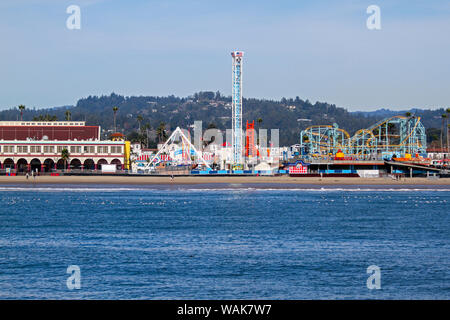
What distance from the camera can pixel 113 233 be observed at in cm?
4272

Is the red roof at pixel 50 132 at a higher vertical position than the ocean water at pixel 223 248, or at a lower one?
higher

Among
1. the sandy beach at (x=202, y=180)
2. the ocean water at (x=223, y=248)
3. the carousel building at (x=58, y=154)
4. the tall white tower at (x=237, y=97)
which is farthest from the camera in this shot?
the carousel building at (x=58, y=154)

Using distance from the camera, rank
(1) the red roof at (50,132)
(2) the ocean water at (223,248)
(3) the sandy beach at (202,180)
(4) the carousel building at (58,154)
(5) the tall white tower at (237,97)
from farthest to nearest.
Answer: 1. (1) the red roof at (50,132)
2. (4) the carousel building at (58,154)
3. (5) the tall white tower at (237,97)
4. (3) the sandy beach at (202,180)
5. (2) the ocean water at (223,248)

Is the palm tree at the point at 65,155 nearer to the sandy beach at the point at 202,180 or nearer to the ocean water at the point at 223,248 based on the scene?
the sandy beach at the point at 202,180

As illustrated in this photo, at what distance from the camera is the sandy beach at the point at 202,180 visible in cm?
10025

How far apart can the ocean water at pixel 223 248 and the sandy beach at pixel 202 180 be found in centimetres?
2928

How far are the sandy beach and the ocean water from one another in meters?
29.3

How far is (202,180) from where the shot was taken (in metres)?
103

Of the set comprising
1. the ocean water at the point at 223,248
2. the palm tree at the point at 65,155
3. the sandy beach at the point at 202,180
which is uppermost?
the palm tree at the point at 65,155

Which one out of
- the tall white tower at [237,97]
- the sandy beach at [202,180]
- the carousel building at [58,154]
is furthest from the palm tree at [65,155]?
the tall white tower at [237,97]

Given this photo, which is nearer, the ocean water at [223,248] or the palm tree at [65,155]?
the ocean water at [223,248]

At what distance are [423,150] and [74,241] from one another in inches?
4043

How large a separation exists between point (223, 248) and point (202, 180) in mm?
67866

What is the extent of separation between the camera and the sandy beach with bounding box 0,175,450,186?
10025cm
